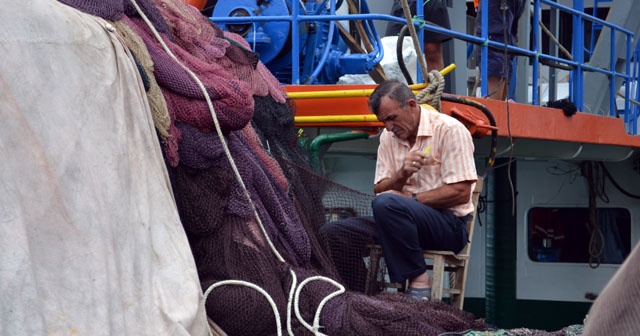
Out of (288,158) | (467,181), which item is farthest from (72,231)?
(467,181)

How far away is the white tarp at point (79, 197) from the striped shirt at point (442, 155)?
7.19 ft

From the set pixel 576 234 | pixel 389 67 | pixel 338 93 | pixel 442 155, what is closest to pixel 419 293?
pixel 442 155

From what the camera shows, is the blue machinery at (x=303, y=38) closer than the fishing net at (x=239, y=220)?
No

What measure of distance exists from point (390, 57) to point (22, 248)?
5252 mm

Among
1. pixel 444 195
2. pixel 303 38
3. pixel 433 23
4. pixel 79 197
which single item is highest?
pixel 433 23

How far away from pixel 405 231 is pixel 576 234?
6.08m

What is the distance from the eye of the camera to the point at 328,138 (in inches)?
250

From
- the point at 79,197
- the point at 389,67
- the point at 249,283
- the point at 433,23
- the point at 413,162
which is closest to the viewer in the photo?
the point at 79,197

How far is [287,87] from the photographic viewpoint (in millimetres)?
6570

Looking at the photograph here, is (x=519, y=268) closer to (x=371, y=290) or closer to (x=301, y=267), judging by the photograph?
(x=371, y=290)

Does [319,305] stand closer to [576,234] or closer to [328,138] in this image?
[328,138]

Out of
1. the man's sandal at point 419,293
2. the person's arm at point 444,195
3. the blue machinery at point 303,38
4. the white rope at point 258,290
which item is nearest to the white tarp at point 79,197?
the white rope at point 258,290

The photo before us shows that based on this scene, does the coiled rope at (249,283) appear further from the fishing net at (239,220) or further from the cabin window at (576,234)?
the cabin window at (576,234)

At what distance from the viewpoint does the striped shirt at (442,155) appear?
17.2 ft
